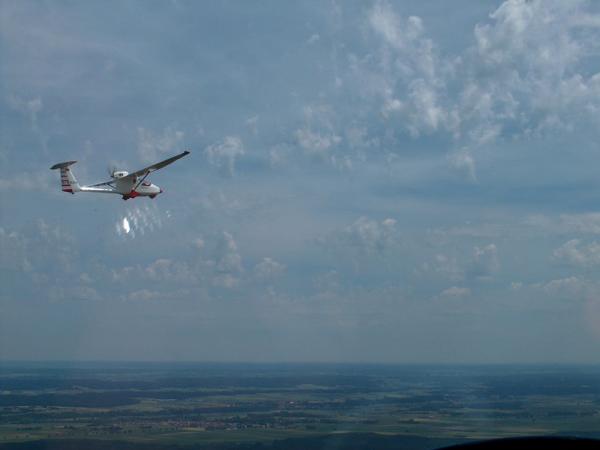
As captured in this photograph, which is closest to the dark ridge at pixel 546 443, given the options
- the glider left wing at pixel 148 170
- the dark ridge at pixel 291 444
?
the glider left wing at pixel 148 170

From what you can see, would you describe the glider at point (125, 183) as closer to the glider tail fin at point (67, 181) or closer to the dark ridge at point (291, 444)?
the glider tail fin at point (67, 181)

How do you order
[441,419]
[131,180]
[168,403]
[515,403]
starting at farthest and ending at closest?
1. [168,403]
2. [515,403]
3. [441,419]
4. [131,180]

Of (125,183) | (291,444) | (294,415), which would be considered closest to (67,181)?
(125,183)

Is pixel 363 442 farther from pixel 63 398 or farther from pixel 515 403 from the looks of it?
pixel 63 398

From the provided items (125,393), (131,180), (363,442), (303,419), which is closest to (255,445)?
(363,442)

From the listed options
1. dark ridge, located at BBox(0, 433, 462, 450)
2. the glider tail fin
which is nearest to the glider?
the glider tail fin

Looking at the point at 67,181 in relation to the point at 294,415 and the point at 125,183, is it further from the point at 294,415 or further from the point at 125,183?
the point at 294,415

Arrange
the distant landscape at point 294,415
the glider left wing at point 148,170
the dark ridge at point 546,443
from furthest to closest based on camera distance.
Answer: the distant landscape at point 294,415 < the glider left wing at point 148,170 < the dark ridge at point 546,443

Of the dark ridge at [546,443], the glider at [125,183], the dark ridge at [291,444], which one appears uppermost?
the glider at [125,183]

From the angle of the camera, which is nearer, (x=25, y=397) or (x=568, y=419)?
(x=568, y=419)

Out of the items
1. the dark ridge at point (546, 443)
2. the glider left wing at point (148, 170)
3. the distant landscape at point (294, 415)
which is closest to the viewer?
the dark ridge at point (546, 443)
